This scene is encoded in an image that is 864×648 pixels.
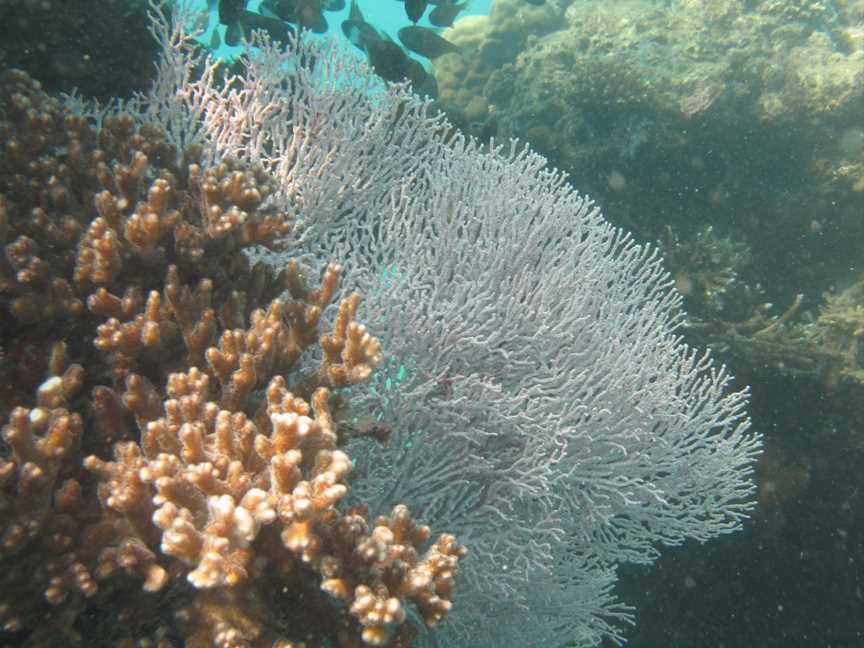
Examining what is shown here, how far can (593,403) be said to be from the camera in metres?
3.93

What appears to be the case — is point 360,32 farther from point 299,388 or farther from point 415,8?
point 299,388

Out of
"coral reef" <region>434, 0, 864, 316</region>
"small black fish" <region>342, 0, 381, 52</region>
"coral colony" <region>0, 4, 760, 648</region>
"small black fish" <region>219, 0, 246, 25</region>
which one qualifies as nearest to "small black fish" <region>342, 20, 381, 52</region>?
"small black fish" <region>342, 0, 381, 52</region>

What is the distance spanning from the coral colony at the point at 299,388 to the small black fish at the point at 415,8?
12.5ft

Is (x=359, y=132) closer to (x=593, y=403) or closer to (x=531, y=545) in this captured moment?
(x=593, y=403)

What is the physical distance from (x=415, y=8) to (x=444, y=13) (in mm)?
1742

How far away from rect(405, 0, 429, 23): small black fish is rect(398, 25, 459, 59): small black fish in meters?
0.76

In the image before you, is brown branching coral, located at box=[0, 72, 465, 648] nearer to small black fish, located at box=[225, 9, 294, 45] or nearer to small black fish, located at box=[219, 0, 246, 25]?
small black fish, located at box=[225, 9, 294, 45]

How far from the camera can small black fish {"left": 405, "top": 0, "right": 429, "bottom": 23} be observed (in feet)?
26.5

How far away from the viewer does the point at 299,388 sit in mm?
2559

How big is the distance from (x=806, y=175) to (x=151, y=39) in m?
9.14

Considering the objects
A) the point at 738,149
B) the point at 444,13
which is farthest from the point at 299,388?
the point at 444,13

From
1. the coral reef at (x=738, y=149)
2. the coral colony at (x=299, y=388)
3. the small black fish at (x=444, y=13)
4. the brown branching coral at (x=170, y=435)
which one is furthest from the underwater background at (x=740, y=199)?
the brown branching coral at (x=170, y=435)

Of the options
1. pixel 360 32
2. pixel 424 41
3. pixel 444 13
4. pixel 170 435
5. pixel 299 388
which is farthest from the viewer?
pixel 444 13

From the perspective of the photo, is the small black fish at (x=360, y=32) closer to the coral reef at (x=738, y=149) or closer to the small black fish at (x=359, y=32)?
the small black fish at (x=359, y=32)
